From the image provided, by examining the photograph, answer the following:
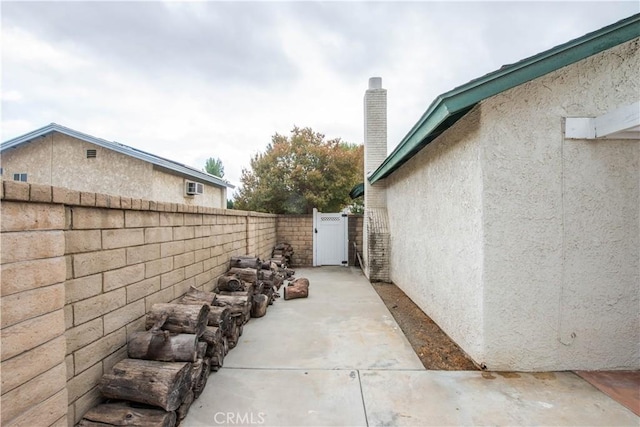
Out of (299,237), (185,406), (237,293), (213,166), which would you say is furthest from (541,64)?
(213,166)

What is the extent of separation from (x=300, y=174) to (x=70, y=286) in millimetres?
11804

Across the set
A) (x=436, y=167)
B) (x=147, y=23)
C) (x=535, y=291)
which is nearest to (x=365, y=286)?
(x=436, y=167)

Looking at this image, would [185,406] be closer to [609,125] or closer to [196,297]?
[196,297]

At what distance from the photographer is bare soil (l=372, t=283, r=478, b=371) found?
3.39 metres

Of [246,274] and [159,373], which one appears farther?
[246,274]

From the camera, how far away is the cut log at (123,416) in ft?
6.75

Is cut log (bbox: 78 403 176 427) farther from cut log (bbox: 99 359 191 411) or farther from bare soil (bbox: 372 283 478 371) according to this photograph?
bare soil (bbox: 372 283 478 371)

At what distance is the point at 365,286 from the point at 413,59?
6.41 m

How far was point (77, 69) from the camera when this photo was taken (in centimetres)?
→ 687

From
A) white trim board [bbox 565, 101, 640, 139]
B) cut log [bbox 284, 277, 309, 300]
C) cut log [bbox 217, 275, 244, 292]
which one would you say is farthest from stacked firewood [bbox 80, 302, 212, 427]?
white trim board [bbox 565, 101, 640, 139]

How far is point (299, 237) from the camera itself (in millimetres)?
11328

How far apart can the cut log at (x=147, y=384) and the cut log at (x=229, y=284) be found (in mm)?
2524

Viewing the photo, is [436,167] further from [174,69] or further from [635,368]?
[174,69]

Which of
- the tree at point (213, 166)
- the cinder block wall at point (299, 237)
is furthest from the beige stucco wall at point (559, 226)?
the tree at point (213, 166)
